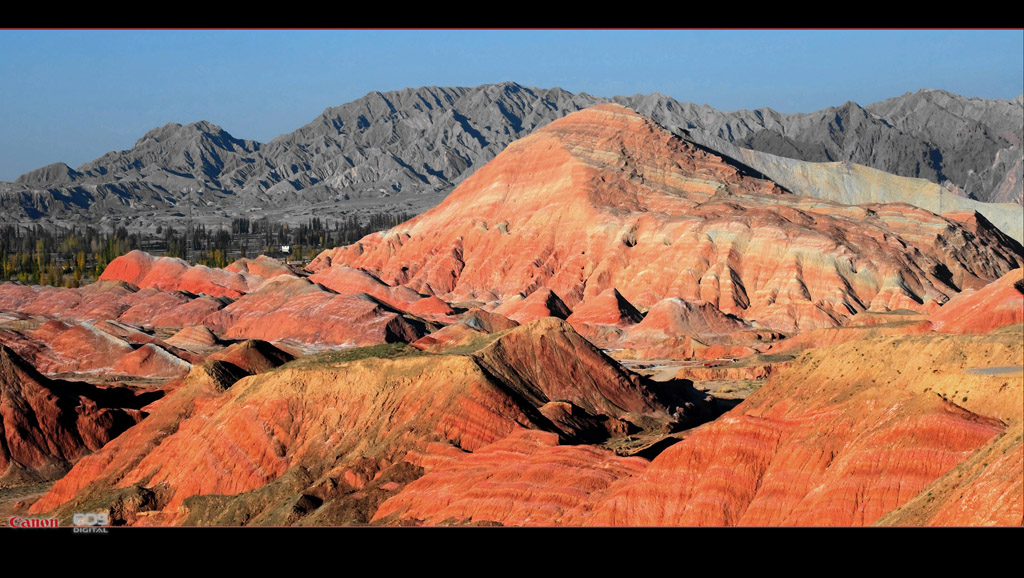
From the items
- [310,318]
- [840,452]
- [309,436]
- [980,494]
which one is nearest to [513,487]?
[840,452]

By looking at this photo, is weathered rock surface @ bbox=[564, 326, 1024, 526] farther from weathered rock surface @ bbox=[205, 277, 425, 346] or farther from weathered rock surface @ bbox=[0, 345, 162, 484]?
weathered rock surface @ bbox=[205, 277, 425, 346]

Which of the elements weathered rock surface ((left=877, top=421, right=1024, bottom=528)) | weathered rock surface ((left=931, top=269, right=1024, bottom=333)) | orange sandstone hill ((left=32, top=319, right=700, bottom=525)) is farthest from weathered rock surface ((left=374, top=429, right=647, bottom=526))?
weathered rock surface ((left=931, top=269, right=1024, bottom=333))

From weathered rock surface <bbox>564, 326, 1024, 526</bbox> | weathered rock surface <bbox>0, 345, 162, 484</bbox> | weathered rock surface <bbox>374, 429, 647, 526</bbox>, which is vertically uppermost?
weathered rock surface <bbox>564, 326, 1024, 526</bbox>

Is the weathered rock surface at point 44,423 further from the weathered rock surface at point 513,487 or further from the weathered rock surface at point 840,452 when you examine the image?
the weathered rock surface at point 840,452

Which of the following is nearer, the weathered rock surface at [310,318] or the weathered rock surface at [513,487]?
the weathered rock surface at [513,487]

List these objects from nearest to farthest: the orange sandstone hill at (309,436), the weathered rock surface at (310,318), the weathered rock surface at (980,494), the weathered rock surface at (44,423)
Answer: the weathered rock surface at (980,494) → the orange sandstone hill at (309,436) → the weathered rock surface at (44,423) → the weathered rock surface at (310,318)

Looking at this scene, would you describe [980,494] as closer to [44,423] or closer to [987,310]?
[987,310]

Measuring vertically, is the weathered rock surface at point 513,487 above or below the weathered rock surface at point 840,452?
below

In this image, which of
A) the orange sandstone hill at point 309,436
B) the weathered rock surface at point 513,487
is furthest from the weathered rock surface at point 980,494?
the orange sandstone hill at point 309,436
